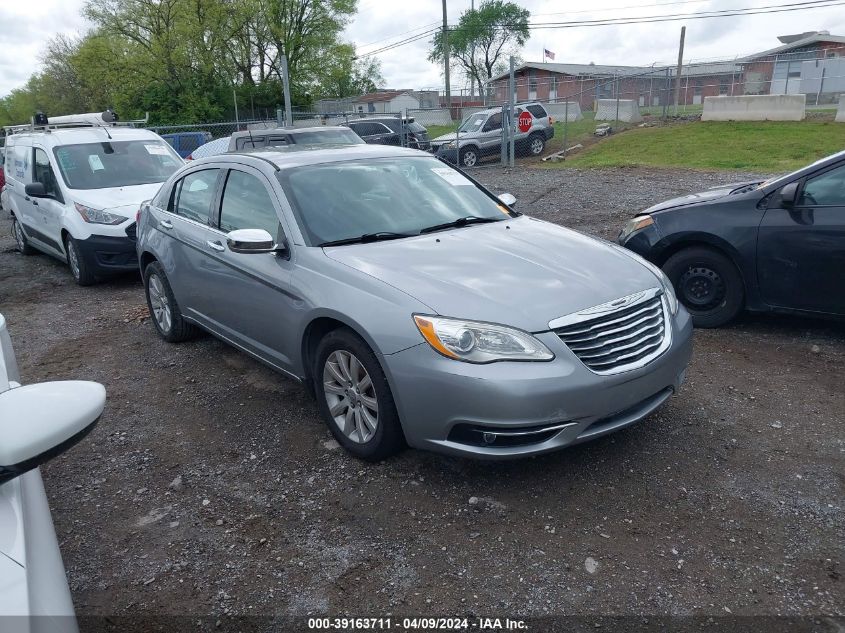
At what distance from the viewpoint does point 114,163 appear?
898 cm

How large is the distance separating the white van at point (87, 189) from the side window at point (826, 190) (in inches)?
270

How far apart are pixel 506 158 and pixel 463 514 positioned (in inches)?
698

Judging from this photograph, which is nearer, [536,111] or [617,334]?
[617,334]

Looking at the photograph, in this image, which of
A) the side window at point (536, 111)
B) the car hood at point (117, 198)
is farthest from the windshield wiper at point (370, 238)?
the side window at point (536, 111)

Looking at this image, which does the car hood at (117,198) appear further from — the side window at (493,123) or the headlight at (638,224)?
the side window at (493,123)

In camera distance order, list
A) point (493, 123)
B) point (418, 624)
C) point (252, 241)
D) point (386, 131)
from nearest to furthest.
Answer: point (418, 624) < point (252, 241) < point (386, 131) < point (493, 123)

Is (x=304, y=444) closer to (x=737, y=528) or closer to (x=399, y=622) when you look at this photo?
(x=399, y=622)

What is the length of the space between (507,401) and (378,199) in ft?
6.08

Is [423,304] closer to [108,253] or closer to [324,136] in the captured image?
[108,253]

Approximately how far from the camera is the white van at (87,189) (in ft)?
26.3

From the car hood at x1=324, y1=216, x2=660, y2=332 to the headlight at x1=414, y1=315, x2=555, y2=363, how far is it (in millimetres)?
49

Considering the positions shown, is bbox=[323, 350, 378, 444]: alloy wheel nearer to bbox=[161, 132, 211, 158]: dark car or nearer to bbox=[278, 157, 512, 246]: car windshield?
bbox=[278, 157, 512, 246]: car windshield

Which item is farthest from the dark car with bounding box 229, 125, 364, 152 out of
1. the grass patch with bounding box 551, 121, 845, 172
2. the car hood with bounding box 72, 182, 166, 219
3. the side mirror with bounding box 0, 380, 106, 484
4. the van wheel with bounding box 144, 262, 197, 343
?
the side mirror with bounding box 0, 380, 106, 484

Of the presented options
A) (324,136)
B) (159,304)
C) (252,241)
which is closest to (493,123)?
(324,136)
